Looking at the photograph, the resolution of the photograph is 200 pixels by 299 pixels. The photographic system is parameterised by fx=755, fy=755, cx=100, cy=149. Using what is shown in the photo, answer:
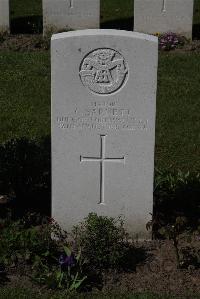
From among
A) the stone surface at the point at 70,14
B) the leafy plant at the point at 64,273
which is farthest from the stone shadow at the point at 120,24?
the leafy plant at the point at 64,273

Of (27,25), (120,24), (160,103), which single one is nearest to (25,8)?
(27,25)

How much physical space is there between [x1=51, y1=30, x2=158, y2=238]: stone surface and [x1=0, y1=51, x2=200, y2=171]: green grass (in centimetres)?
198

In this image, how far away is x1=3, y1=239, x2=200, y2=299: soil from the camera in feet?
19.7

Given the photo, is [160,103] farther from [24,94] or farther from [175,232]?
[175,232]

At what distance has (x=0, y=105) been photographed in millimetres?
10320

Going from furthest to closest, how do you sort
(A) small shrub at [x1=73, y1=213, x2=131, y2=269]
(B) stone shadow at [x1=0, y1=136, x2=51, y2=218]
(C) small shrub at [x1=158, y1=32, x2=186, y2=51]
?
(C) small shrub at [x1=158, y1=32, x2=186, y2=51]
(B) stone shadow at [x1=0, y1=136, x2=51, y2=218]
(A) small shrub at [x1=73, y1=213, x2=131, y2=269]

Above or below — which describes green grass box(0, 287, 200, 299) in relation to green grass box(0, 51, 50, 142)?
below

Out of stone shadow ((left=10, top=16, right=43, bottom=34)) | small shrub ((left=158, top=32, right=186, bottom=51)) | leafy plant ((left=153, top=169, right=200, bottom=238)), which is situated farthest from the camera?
stone shadow ((left=10, top=16, right=43, bottom=34))

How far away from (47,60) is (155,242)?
6060 millimetres

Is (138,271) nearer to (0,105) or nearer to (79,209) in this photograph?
(79,209)

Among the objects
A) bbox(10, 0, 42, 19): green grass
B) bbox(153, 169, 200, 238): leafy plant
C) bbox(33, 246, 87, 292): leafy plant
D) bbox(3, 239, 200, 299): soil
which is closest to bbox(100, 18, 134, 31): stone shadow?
bbox(10, 0, 42, 19): green grass

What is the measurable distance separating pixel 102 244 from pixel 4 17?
28.1 feet

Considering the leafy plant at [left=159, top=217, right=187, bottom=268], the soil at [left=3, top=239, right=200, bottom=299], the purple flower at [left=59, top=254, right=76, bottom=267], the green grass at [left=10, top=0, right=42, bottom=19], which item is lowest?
the soil at [left=3, top=239, right=200, bottom=299]

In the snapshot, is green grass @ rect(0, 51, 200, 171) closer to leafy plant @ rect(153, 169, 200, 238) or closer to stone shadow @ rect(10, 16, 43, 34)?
leafy plant @ rect(153, 169, 200, 238)
